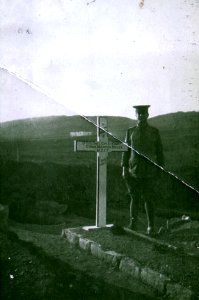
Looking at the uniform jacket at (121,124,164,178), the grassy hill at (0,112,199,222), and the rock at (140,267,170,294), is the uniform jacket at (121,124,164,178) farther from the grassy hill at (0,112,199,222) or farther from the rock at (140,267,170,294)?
the rock at (140,267,170,294)

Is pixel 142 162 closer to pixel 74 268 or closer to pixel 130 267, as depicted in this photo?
pixel 130 267

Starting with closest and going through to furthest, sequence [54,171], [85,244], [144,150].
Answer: [85,244]
[144,150]
[54,171]

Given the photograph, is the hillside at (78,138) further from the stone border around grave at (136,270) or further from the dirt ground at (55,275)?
the dirt ground at (55,275)

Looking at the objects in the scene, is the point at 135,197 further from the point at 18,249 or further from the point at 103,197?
the point at 18,249

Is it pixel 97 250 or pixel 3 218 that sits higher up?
pixel 3 218

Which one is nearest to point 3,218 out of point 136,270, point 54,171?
point 54,171

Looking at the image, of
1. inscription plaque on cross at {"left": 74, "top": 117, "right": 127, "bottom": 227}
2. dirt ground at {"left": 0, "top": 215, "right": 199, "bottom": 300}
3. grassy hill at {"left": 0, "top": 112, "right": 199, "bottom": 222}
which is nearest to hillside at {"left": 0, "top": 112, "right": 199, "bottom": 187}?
grassy hill at {"left": 0, "top": 112, "right": 199, "bottom": 222}

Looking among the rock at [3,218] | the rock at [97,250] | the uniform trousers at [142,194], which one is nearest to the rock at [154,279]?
the rock at [97,250]
